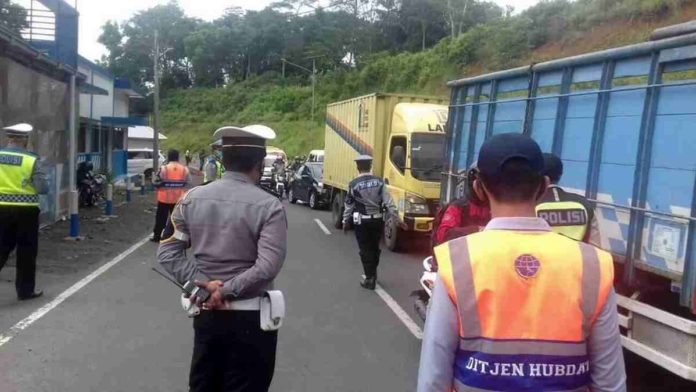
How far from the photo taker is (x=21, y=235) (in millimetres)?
7996

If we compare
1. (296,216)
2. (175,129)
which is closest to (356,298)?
(296,216)

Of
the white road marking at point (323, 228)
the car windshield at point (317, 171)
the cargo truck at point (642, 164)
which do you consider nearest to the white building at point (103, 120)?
the car windshield at point (317, 171)

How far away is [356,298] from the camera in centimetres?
916

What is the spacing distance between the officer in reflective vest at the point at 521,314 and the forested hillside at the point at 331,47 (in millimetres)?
25448

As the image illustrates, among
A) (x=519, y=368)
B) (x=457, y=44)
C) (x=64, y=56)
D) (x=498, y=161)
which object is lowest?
(x=519, y=368)

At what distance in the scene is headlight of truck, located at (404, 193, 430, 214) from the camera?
1258 cm

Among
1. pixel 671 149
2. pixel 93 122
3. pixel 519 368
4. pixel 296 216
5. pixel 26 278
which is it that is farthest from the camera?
pixel 93 122

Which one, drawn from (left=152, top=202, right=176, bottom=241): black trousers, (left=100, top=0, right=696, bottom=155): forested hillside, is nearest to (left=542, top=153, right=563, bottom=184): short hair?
(left=152, top=202, right=176, bottom=241): black trousers

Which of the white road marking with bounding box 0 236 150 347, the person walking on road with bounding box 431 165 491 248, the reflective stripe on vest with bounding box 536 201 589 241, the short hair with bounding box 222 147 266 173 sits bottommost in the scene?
the white road marking with bounding box 0 236 150 347

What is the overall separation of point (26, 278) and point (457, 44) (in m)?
40.1

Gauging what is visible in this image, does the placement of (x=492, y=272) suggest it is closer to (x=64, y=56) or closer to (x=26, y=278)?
(x=26, y=278)

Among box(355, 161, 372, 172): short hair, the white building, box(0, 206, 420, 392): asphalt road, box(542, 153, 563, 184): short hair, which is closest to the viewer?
box(542, 153, 563, 184): short hair

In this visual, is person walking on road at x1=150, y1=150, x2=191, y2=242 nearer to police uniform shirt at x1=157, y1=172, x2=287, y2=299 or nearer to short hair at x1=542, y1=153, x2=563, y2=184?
short hair at x1=542, y1=153, x2=563, y2=184

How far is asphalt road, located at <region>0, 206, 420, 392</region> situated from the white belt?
2192 mm
